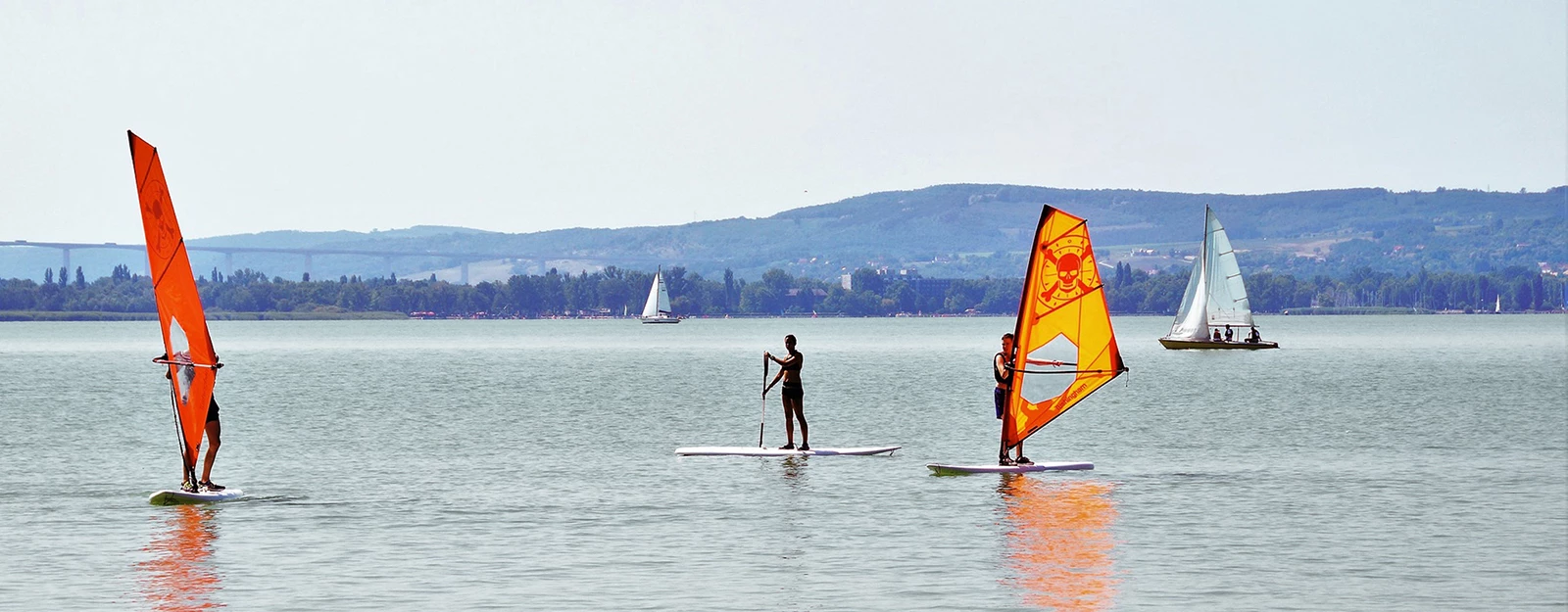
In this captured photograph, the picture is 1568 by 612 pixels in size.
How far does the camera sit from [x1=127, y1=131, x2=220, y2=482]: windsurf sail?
2786 cm

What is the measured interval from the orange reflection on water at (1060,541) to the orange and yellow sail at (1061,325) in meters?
1.61

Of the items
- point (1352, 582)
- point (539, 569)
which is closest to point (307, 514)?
point (539, 569)

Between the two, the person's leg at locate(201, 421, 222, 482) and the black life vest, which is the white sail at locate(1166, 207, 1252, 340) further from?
the person's leg at locate(201, 421, 222, 482)

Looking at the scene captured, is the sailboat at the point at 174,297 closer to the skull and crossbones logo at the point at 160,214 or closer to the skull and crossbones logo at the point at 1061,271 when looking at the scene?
the skull and crossbones logo at the point at 160,214

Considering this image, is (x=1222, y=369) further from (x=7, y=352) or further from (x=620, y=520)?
(x=7, y=352)

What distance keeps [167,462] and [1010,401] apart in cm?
1831

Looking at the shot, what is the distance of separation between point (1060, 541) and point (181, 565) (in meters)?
11.0

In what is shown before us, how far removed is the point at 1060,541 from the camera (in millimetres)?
26250

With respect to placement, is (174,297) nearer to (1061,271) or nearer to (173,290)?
(173,290)

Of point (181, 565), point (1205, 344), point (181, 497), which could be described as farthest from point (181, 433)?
point (1205, 344)

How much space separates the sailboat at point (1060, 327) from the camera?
3309 cm

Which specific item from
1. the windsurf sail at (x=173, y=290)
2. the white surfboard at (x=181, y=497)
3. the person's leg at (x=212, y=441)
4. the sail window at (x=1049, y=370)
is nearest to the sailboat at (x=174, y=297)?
the windsurf sail at (x=173, y=290)

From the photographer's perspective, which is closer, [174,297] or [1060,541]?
[1060,541]

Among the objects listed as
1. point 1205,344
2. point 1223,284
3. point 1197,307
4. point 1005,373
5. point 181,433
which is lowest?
point 181,433
